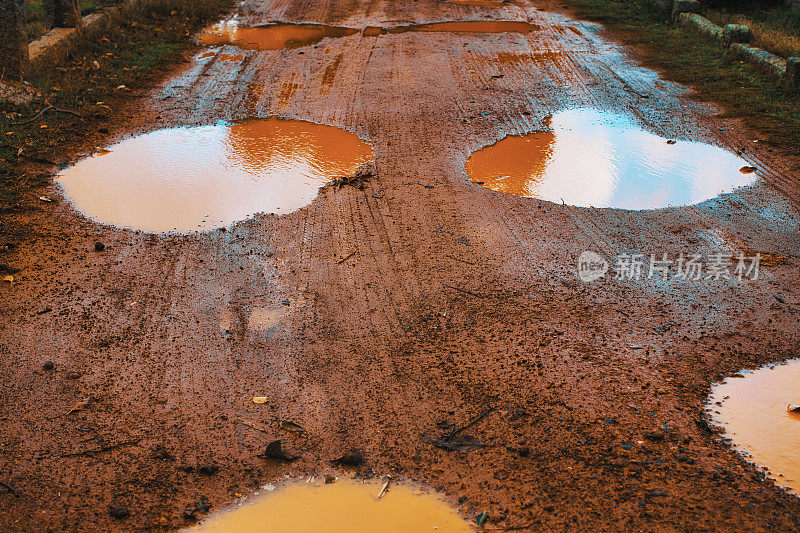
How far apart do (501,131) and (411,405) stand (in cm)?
443

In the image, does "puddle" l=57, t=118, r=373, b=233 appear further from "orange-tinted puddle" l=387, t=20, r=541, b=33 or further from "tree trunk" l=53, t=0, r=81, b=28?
"orange-tinted puddle" l=387, t=20, r=541, b=33

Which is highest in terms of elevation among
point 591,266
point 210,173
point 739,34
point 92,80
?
point 739,34

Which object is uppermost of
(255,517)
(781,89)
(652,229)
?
(781,89)

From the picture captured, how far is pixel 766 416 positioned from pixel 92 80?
8.75m

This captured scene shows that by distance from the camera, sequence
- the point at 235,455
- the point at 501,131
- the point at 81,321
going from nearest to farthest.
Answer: the point at 235,455, the point at 81,321, the point at 501,131

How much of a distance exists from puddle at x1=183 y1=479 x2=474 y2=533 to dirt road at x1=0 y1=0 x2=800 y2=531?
123 mm

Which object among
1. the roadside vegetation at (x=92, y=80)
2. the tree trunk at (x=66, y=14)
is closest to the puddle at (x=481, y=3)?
the roadside vegetation at (x=92, y=80)

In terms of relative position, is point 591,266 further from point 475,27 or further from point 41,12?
point 41,12

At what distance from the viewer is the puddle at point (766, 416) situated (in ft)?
10.4

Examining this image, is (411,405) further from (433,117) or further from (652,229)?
(433,117)

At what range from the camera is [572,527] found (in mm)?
2879

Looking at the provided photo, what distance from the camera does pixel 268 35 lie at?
11094mm

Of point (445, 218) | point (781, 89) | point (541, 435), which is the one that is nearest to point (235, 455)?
point (541, 435)

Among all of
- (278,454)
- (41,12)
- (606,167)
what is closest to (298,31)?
(41,12)
